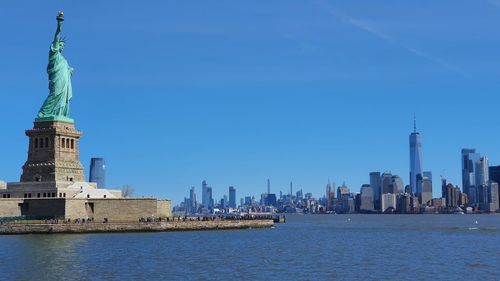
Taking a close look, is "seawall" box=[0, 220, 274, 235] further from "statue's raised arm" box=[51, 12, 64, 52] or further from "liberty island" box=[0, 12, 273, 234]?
"statue's raised arm" box=[51, 12, 64, 52]

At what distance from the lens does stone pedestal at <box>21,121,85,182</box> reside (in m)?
112

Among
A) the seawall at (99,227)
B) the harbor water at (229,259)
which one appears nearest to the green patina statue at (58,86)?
the seawall at (99,227)

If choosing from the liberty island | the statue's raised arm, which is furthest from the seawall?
the statue's raised arm

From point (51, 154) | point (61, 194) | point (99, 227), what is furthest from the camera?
point (51, 154)

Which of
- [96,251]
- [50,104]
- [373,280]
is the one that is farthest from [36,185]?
[373,280]

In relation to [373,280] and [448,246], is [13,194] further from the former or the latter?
[373,280]

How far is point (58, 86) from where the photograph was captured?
116688mm

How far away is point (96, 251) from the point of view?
75500 millimetres

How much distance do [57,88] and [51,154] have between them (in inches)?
417

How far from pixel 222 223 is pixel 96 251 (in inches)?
1907

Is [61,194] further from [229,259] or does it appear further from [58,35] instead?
[229,259]

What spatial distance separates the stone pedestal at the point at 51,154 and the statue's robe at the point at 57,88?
2127 mm

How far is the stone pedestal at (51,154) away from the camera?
112312 millimetres

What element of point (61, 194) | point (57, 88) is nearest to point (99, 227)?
point (61, 194)
